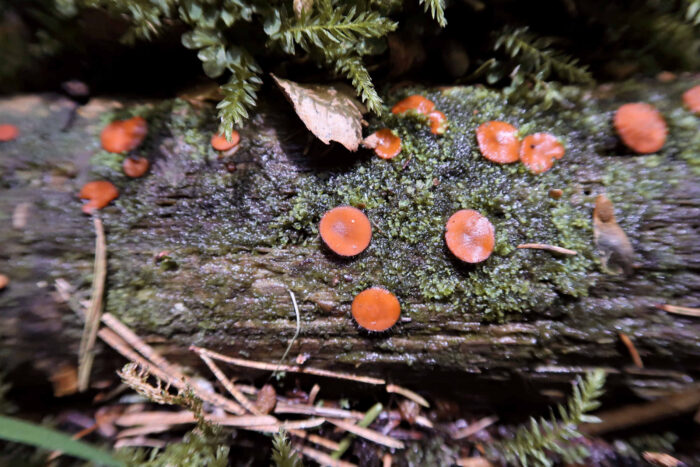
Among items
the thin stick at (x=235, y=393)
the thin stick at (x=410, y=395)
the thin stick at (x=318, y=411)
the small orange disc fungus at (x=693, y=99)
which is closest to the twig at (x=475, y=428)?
the thin stick at (x=410, y=395)

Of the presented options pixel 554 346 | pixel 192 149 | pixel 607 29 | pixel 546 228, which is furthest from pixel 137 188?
pixel 607 29

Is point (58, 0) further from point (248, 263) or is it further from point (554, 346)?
point (554, 346)

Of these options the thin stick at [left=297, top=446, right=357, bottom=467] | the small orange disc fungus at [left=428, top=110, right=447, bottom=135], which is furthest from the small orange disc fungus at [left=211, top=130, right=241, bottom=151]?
the thin stick at [left=297, top=446, right=357, bottom=467]

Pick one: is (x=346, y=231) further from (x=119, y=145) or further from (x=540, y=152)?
(x=119, y=145)

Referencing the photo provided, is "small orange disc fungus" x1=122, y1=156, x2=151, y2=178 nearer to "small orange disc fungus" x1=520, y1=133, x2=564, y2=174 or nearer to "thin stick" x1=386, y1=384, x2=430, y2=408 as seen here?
"thin stick" x1=386, y1=384, x2=430, y2=408

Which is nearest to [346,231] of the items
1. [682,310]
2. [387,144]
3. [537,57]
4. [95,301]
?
[387,144]

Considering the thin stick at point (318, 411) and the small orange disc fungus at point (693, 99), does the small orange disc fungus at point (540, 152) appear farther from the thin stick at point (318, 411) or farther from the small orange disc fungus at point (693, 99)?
the thin stick at point (318, 411)

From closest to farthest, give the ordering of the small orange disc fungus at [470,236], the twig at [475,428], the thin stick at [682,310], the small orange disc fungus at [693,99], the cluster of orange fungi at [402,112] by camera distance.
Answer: the thin stick at [682,310] < the small orange disc fungus at [470,236] < the small orange disc fungus at [693,99] < the cluster of orange fungi at [402,112] < the twig at [475,428]
